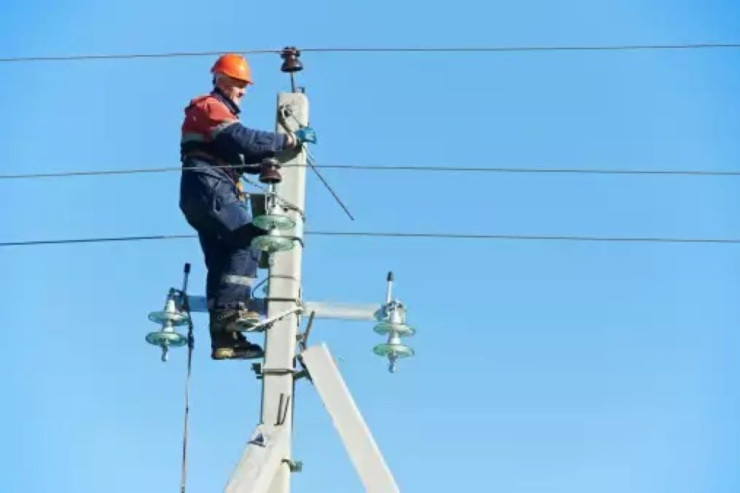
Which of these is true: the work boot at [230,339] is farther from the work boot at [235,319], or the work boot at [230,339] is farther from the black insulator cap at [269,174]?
the black insulator cap at [269,174]

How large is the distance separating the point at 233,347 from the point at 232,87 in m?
1.42

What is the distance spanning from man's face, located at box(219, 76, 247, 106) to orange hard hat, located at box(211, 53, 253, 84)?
24 millimetres

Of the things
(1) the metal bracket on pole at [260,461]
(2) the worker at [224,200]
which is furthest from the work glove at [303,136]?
(1) the metal bracket on pole at [260,461]

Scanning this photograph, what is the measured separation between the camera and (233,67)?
6.92m

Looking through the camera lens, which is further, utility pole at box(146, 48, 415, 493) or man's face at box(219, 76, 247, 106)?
man's face at box(219, 76, 247, 106)

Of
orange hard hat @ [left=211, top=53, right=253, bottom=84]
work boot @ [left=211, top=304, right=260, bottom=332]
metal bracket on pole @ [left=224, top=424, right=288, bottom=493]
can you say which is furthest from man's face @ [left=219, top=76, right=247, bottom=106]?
metal bracket on pole @ [left=224, top=424, right=288, bottom=493]

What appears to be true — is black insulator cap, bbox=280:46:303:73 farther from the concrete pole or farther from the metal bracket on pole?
the metal bracket on pole

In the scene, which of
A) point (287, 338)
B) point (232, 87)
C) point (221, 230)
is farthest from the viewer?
point (232, 87)

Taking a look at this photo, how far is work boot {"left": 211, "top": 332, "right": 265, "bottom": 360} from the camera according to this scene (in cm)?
632

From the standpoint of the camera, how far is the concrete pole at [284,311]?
5.93m

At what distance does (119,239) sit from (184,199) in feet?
2.34

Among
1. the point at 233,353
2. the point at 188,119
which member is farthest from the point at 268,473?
the point at 188,119

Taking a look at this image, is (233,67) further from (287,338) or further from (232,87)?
(287,338)

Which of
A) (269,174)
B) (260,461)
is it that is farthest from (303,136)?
(260,461)
